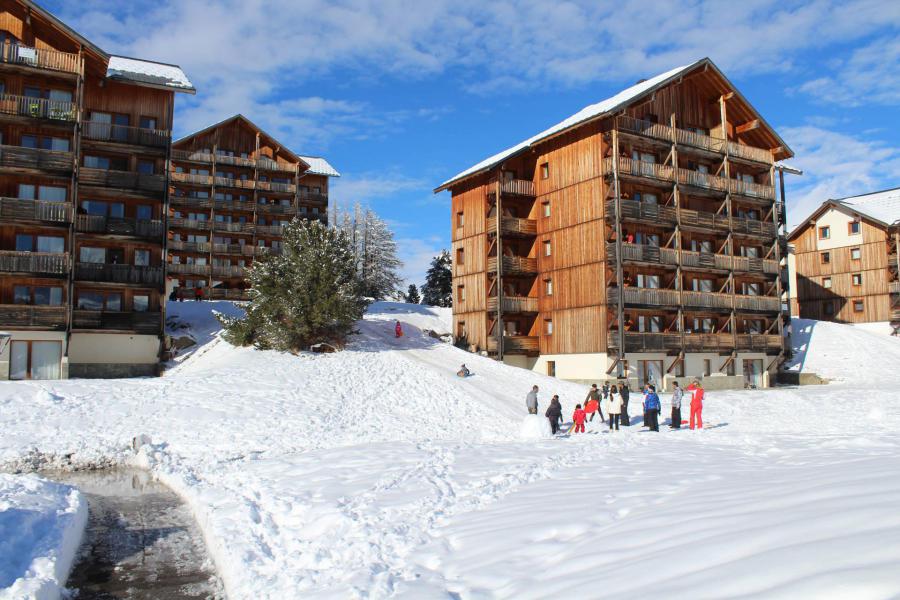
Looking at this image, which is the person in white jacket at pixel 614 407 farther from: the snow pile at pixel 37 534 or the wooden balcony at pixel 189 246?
the wooden balcony at pixel 189 246

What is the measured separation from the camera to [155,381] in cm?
2911

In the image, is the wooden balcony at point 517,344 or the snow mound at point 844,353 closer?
the wooden balcony at point 517,344

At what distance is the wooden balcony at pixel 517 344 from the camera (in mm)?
44656

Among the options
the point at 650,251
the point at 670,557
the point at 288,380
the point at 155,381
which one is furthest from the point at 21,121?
the point at 670,557

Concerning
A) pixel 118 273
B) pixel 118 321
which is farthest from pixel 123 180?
pixel 118 321

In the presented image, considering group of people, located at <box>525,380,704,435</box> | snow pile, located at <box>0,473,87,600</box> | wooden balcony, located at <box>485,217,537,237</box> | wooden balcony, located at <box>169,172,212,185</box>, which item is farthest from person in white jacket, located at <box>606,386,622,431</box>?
wooden balcony, located at <box>169,172,212,185</box>

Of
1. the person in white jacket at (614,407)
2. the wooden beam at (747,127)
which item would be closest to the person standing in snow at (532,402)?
the person in white jacket at (614,407)

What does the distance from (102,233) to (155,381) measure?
12734 mm

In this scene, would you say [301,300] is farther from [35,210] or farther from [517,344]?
[517,344]

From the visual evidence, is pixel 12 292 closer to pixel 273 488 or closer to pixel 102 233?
pixel 102 233

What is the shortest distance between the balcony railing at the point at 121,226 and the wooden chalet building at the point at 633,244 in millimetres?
20253

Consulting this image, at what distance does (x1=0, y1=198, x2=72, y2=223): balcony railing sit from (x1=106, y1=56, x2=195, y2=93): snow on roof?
332 inches

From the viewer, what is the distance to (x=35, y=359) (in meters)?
33.8

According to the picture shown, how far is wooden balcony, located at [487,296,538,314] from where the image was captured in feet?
147
